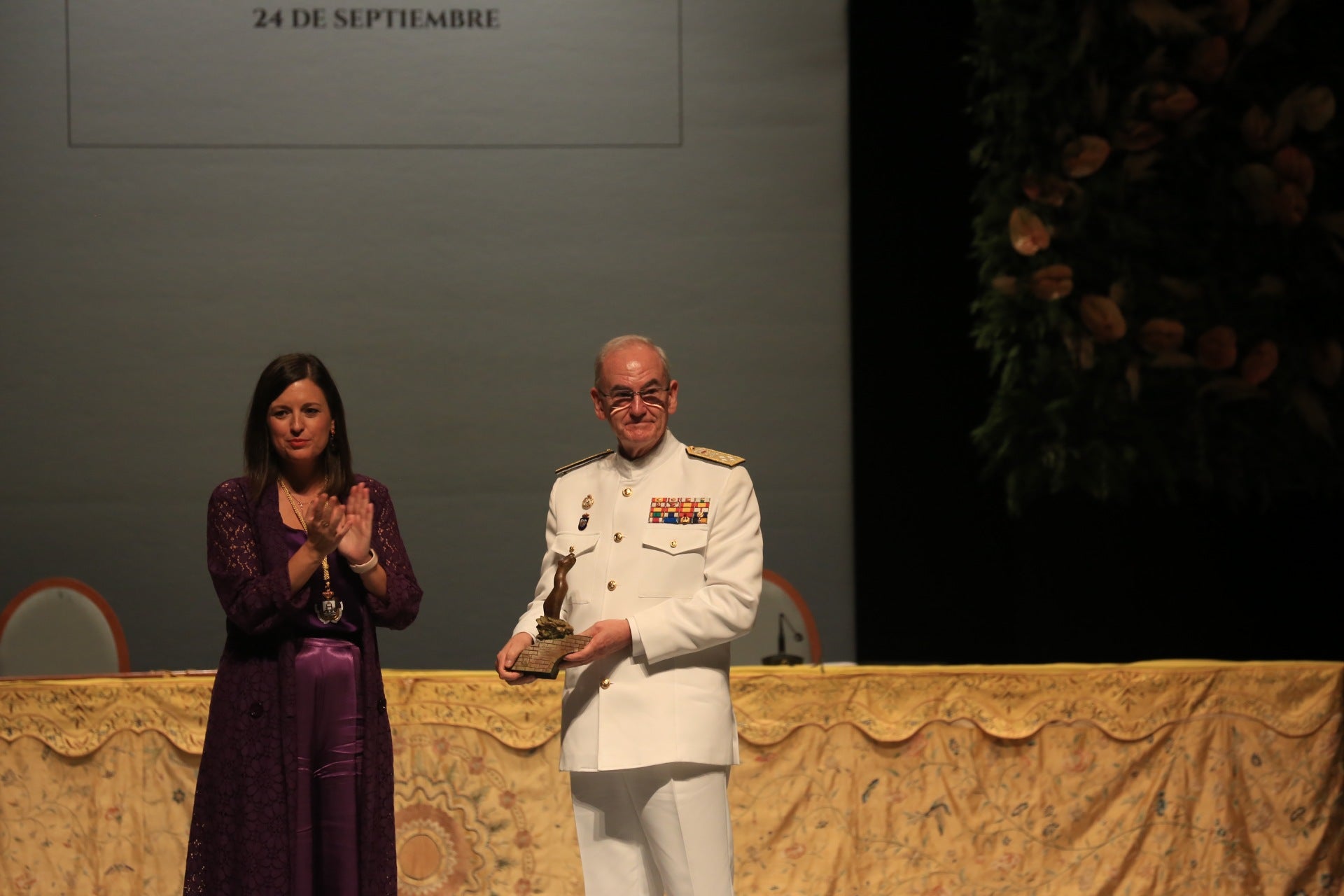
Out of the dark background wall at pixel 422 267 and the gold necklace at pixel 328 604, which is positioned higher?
the dark background wall at pixel 422 267

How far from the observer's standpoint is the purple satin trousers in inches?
91.1

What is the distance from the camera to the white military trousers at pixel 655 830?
2.37 m

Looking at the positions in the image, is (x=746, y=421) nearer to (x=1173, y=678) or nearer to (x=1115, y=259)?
(x=1115, y=259)

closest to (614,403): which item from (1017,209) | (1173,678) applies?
(1173,678)

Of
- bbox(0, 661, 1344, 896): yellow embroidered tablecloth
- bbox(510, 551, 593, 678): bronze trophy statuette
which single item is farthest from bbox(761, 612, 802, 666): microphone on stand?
bbox(510, 551, 593, 678): bronze trophy statuette

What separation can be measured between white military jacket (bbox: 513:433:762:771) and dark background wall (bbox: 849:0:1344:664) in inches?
94.9

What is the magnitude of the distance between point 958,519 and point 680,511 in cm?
257

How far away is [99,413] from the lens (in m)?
5.01

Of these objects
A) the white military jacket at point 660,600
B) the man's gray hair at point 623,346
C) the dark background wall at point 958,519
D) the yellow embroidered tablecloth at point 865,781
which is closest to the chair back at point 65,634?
the yellow embroidered tablecloth at point 865,781

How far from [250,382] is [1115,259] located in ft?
11.2

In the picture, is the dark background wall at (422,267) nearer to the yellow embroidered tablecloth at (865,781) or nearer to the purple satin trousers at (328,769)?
the yellow embroidered tablecloth at (865,781)

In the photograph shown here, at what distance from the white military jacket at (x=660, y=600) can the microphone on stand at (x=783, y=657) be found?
119 centimetres

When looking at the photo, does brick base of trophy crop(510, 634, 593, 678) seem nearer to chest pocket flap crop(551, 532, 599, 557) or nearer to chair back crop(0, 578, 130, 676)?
chest pocket flap crop(551, 532, 599, 557)

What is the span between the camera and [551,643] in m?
2.30
